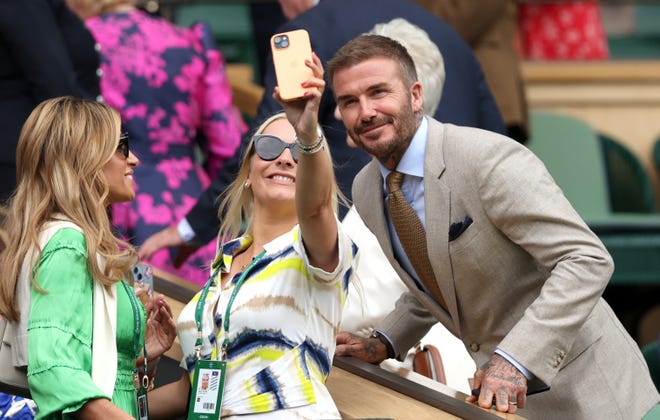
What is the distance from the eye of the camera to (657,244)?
7.17 m

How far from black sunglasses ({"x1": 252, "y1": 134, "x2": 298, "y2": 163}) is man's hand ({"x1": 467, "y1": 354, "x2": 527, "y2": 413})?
70 cm

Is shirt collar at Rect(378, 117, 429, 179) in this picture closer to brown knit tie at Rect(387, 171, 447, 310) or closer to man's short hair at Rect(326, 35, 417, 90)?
brown knit tie at Rect(387, 171, 447, 310)

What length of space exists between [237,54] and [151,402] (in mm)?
6157

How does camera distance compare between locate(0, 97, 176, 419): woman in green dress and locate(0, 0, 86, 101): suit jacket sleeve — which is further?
locate(0, 0, 86, 101): suit jacket sleeve

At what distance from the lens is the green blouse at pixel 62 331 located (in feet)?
9.84

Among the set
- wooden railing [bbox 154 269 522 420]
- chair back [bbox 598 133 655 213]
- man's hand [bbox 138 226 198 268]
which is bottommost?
chair back [bbox 598 133 655 213]

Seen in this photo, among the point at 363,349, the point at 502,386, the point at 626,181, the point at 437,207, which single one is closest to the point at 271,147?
the point at 437,207

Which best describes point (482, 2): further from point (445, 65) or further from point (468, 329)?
point (468, 329)

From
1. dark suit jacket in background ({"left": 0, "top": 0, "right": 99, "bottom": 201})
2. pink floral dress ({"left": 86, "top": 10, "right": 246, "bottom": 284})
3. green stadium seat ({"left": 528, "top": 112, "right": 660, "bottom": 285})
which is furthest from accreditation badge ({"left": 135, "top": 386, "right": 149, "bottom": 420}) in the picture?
green stadium seat ({"left": 528, "top": 112, "right": 660, "bottom": 285})

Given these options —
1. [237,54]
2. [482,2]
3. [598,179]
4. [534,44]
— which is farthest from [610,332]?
[237,54]

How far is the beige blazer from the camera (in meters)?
3.33

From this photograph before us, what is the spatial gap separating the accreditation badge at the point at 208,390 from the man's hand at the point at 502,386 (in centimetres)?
62

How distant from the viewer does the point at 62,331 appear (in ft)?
9.98

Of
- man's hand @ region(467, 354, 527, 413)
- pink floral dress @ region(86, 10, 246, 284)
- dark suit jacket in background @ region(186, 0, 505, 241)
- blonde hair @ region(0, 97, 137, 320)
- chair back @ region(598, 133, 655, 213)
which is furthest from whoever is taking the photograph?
chair back @ region(598, 133, 655, 213)
